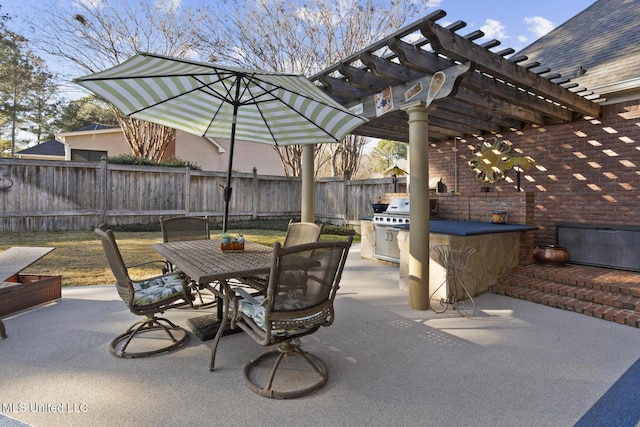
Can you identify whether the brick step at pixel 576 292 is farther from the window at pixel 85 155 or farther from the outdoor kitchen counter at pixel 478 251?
the window at pixel 85 155

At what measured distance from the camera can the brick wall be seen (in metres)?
5.18

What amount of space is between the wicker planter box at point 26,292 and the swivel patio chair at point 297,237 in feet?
7.37

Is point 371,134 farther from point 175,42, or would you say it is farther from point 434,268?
point 175,42

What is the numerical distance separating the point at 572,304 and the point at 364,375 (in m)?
2.94

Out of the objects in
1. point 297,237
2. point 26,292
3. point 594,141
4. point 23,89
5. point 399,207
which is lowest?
Result: point 26,292

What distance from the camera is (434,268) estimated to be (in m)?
4.49

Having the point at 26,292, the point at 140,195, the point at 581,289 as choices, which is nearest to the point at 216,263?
the point at 26,292

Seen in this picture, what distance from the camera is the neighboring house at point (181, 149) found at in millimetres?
13602

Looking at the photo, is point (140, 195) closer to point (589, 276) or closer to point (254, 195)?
point (254, 195)

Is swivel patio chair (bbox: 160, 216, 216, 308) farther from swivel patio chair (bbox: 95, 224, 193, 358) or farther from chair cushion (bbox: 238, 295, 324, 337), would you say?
chair cushion (bbox: 238, 295, 324, 337)

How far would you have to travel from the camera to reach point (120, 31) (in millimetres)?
11531

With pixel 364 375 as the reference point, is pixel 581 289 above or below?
above

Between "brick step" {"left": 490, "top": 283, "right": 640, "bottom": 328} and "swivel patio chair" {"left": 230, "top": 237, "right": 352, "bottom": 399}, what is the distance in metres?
3.14

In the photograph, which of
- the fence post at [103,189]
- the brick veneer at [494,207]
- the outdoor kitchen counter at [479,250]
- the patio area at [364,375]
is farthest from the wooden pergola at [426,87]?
the fence post at [103,189]
